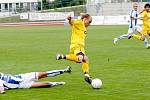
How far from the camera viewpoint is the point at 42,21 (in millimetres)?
61719

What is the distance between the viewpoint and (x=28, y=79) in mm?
11695

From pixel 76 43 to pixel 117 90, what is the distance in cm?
183

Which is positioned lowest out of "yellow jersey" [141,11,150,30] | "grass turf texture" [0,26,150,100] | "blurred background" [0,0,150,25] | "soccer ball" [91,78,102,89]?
"blurred background" [0,0,150,25]

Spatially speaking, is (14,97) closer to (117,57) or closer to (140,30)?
(117,57)

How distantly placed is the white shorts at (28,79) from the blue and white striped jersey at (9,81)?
10 centimetres

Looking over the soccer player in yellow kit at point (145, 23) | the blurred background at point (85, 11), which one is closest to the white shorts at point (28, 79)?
the soccer player in yellow kit at point (145, 23)

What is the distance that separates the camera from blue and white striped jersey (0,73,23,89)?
1144 cm

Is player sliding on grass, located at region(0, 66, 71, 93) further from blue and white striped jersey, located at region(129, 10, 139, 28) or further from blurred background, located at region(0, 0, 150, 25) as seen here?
blurred background, located at region(0, 0, 150, 25)

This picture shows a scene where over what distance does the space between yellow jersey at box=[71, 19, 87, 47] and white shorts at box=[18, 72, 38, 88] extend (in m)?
1.54

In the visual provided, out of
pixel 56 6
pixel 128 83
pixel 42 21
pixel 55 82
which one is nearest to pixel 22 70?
pixel 55 82

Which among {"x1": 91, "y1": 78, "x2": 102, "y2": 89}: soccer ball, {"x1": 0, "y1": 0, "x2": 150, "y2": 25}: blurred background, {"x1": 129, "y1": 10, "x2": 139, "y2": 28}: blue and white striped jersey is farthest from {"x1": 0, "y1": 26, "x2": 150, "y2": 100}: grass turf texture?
{"x1": 0, "y1": 0, "x2": 150, "y2": 25}: blurred background

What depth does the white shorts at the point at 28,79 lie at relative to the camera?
11.7m

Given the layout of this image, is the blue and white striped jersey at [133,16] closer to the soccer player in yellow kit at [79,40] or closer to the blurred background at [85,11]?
the soccer player in yellow kit at [79,40]

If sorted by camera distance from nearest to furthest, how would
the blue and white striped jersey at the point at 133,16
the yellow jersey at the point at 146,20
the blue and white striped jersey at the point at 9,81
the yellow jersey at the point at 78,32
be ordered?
the blue and white striped jersey at the point at 9,81 < the yellow jersey at the point at 78,32 < the yellow jersey at the point at 146,20 < the blue and white striped jersey at the point at 133,16
